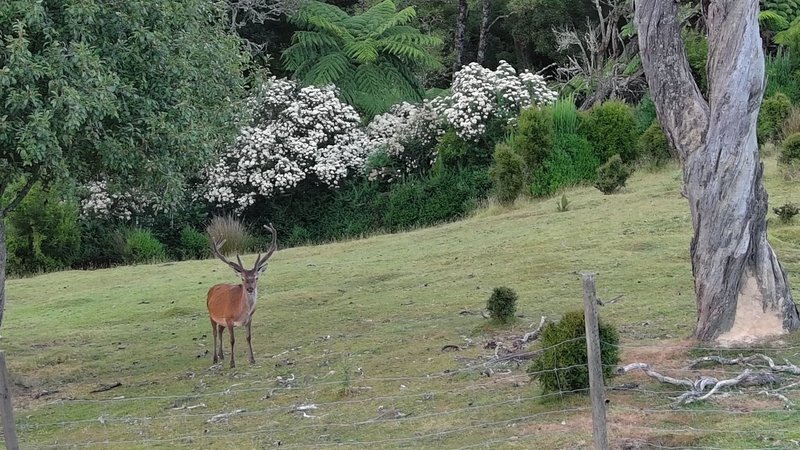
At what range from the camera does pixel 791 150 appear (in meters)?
18.1

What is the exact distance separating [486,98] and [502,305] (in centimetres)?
1476

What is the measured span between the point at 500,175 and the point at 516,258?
623cm

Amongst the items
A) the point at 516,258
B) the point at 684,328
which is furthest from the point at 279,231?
the point at 684,328

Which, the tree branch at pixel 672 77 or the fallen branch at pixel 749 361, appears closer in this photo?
the fallen branch at pixel 749 361

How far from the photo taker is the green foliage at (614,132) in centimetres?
2380

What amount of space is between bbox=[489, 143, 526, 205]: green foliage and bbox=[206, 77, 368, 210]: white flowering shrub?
6093 mm

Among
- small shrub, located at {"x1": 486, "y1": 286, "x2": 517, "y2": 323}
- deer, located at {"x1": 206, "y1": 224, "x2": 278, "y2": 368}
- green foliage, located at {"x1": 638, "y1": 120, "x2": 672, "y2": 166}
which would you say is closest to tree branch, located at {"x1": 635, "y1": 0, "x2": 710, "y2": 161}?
small shrub, located at {"x1": 486, "y1": 286, "x2": 517, "y2": 323}

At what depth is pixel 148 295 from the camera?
56.3ft

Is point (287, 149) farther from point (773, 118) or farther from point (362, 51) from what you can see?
point (773, 118)

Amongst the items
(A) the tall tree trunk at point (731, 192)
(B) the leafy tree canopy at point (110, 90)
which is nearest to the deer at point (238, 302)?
(B) the leafy tree canopy at point (110, 90)

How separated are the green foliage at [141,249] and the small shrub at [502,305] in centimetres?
1494

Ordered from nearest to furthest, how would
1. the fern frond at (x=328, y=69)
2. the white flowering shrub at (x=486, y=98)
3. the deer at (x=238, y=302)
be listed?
the deer at (x=238, y=302)
the white flowering shrub at (x=486, y=98)
the fern frond at (x=328, y=69)

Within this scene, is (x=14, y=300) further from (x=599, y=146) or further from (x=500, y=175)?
(x=599, y=146)

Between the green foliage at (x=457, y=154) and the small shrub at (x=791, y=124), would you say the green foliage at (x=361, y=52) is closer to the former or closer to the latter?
the green foliage at (x=457, y=154)
